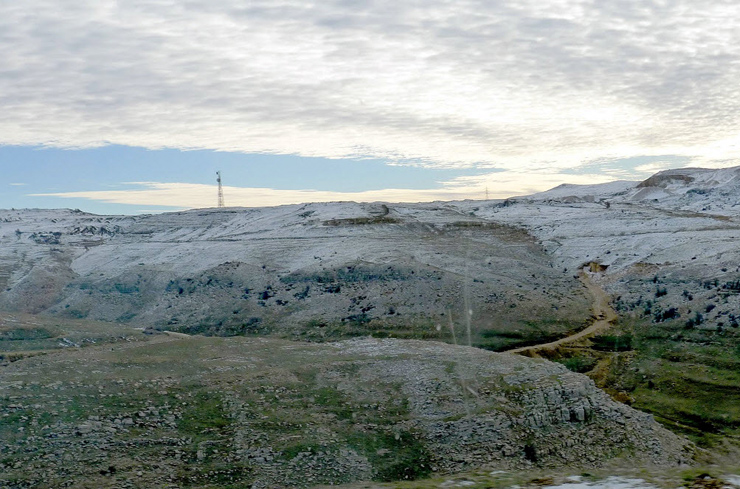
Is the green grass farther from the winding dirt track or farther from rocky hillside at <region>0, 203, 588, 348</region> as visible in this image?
rocky hillside at <region>0, 203, 588, 348</region>

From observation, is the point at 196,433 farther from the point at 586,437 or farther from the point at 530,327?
the point at 530,327

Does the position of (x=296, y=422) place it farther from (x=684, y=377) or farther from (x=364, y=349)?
(x=684, y=377)

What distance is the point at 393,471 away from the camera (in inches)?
1094

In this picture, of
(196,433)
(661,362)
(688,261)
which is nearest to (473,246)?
(688,261)

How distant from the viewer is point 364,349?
1674 inches

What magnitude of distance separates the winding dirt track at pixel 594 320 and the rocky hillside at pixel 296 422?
13472mm

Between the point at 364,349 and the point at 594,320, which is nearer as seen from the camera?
the point at 364,349

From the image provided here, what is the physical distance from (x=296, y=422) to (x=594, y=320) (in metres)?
37.1

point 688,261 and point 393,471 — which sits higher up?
point 688,261

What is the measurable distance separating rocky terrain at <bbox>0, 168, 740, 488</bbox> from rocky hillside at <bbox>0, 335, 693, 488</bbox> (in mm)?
114

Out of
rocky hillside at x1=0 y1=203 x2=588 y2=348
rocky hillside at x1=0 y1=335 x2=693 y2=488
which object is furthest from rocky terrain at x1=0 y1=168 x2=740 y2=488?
rocky hillside at x1=0 y1=203 x2=588 y2=348

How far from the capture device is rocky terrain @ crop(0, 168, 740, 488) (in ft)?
93.1

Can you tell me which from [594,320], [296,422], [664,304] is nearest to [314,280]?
[594,320]

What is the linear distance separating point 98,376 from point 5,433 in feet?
22.7
